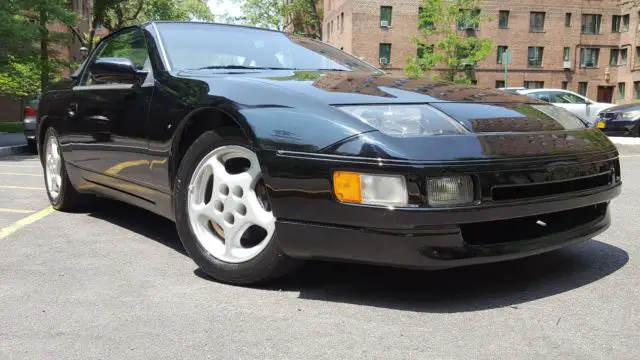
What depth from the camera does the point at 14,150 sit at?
11.5 m

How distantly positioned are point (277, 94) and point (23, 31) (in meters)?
13.1

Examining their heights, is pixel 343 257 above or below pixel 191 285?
above

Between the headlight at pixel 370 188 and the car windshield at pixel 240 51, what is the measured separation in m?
1.40

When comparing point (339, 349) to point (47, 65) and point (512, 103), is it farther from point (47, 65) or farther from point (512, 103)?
point (47, 65)

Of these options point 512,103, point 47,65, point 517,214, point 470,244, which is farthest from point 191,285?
point 47,65

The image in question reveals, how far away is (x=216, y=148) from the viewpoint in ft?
9.86

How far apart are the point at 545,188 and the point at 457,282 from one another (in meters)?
0.64

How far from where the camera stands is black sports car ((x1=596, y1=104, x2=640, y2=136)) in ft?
46.0

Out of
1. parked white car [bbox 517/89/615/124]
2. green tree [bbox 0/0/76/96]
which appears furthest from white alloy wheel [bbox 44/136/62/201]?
parked white car [bbox 517/89/615/124]

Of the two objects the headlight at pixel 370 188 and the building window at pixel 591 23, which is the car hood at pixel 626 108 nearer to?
the headlight at pixel 370 188

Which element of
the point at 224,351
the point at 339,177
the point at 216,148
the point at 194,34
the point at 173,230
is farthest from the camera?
the point at 173,230

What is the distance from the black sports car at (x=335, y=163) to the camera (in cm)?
242

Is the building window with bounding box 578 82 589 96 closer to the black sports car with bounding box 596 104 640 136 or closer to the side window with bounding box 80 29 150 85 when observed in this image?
the black sports car with bounding box 596 104 640 136

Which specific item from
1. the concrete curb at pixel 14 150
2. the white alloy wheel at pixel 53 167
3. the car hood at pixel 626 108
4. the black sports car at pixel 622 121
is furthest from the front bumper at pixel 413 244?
the car hood at pixel 626 108
